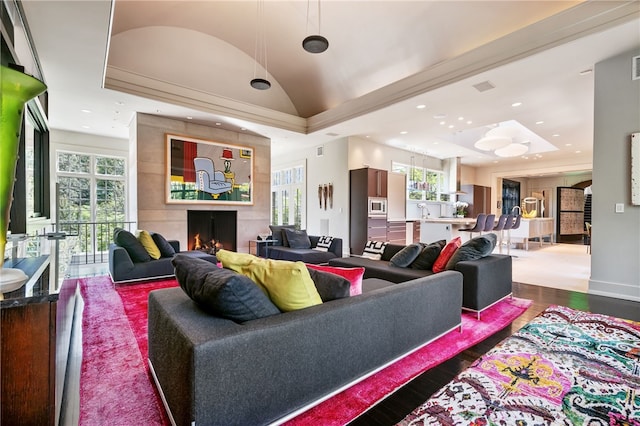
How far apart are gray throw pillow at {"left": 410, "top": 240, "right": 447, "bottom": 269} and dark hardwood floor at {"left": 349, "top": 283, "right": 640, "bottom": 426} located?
0.99m

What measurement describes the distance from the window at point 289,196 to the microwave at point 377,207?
265 centimetres

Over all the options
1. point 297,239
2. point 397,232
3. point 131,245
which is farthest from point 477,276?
point 397,232

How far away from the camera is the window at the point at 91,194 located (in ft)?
24.1

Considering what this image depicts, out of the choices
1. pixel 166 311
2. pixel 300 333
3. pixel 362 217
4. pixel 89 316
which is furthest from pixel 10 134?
pixel 362 217

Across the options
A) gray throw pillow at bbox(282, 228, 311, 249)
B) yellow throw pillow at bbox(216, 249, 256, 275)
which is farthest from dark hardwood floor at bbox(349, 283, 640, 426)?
gray throw pillow at bbox(282, 228, 311, 249)

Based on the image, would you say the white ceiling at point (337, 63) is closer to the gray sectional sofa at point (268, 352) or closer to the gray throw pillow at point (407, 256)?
the gray throw pillow at point (407, 256)

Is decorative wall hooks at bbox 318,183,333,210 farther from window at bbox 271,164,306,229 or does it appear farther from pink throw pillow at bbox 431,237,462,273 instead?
pink throw pillow at bbox 431,237,462,273

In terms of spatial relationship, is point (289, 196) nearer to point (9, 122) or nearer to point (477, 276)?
point (477, 276)

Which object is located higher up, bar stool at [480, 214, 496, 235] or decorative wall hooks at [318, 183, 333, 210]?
decorative wall hooks at [318, 183, 333, 210]

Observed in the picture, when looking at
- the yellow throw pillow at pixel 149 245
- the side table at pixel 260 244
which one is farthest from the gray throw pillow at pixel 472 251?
the yellow throw pillow at pixel 149 245

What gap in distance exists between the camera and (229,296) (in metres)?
1.45

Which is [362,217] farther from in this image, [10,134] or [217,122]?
[10,134]

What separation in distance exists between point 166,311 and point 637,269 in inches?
213

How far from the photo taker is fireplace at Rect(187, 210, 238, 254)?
22.9 ft
